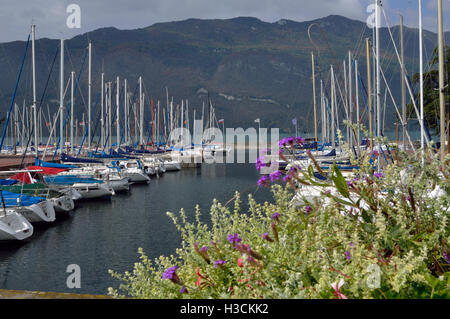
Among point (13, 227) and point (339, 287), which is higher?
point (339, 287)

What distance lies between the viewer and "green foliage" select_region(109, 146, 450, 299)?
297 centimetres

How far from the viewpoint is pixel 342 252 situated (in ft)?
11.9

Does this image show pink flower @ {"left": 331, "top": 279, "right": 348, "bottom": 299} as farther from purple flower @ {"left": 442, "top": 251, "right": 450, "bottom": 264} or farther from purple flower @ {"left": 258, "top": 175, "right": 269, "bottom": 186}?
purple flower @ {"left": 258, "top": 175, "right": 269, "bottom": 186}

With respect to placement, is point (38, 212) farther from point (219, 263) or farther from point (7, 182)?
point (219, 263)

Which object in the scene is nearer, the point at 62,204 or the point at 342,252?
the point at 342,252

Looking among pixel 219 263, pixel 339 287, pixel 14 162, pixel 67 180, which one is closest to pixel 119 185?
pixel 67 180

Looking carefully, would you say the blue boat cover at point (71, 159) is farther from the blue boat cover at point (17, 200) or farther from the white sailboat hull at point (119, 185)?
the blue boat cover at point (17, 200)

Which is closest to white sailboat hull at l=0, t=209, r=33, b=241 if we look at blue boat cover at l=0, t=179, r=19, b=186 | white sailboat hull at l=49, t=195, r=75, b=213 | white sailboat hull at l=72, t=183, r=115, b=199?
white sailboat hull at l=49, t=195, r=75, b=213

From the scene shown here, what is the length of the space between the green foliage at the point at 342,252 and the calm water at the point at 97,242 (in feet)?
5.71

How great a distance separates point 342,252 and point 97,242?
1568 cm

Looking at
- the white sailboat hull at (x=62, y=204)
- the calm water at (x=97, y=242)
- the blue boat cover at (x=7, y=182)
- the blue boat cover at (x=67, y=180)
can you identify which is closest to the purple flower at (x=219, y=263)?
the calm water at (x=97, y=242)

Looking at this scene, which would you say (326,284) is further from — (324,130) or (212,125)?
(212,125)
